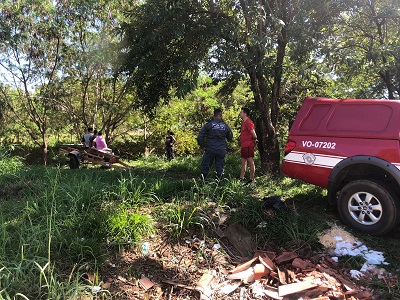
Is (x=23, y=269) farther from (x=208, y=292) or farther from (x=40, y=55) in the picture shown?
(x=40, y=55)

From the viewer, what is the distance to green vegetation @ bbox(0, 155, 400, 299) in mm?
2871

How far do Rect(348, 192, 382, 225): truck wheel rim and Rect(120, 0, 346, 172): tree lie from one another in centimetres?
304

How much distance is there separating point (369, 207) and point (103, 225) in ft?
11.8

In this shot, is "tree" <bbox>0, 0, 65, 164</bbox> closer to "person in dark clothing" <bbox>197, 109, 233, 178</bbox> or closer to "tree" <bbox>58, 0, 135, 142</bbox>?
"tree" <bbox>58, 0, 135, 142</bbox>

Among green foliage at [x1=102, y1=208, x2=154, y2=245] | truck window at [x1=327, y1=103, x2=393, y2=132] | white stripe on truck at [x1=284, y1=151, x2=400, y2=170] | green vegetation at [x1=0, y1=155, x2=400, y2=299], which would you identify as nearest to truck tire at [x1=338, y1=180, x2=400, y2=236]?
green vegetation at [x1=0, y1=155, x2=400, y2=299]

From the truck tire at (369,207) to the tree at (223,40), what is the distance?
2933mm

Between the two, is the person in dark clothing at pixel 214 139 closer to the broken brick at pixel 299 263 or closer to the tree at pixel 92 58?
the broken brick at pixel 299 263

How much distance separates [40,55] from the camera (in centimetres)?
1245

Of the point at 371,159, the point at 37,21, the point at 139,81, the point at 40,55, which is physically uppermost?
the point at 37,21

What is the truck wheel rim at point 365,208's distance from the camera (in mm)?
4383

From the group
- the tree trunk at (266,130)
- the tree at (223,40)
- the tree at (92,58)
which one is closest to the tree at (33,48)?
the tree at (92,58)

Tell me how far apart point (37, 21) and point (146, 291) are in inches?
476

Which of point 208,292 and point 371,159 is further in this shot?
point 371,159

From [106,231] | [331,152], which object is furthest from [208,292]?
[331,152]
